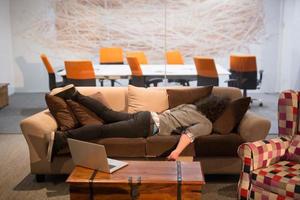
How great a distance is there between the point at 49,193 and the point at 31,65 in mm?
3558

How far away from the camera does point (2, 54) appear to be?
6301mm

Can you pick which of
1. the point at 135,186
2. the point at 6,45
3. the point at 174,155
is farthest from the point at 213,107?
the point at 6,45

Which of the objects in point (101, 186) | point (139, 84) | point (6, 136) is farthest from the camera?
point (139, 84)

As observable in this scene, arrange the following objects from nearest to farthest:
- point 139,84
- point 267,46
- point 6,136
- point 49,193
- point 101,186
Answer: point 101,186, point 49,193, point 6,136, point 139,84, point 267,46

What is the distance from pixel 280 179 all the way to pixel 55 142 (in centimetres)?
178

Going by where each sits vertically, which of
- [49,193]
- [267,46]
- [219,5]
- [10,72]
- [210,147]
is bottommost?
[49,193]

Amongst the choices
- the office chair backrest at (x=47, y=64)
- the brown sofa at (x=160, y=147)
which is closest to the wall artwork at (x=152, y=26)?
the office chair backrest at (x=47, y=64)

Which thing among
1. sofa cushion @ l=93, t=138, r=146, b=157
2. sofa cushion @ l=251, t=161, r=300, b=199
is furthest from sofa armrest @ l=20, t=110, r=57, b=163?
sofa cushion @ l=251, t=161, r=300, b=199

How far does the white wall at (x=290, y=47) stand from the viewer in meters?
5.84

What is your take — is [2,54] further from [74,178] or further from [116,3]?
[74,178]

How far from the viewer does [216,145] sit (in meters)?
3.12

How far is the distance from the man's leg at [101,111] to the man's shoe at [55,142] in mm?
410

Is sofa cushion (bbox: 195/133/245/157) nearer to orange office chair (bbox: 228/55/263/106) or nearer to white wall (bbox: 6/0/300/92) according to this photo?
orange office chair (bbox: 228/55/263/106)

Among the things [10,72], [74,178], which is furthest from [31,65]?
[74,178]
